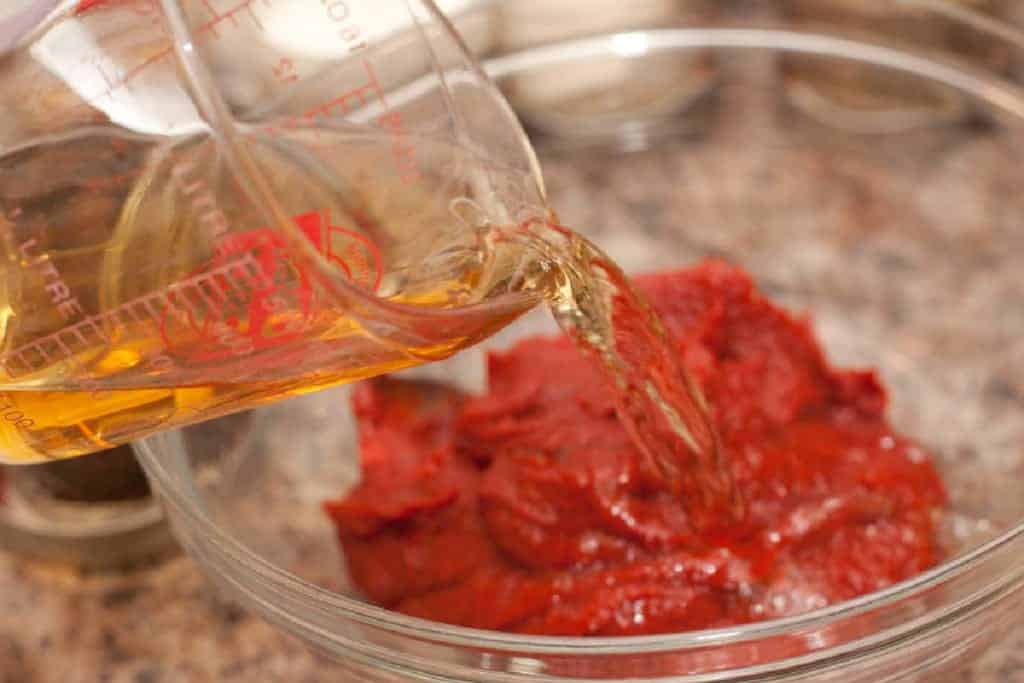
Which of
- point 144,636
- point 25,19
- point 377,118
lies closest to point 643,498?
point 377,118

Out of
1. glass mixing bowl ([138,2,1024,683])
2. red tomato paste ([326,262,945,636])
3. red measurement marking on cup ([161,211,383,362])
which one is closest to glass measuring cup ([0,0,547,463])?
red measurement marking on cup ([161,211,383,362])

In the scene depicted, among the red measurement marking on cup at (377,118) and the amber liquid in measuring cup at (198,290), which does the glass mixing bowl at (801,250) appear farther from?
the red measurement marking on cup at (377,118)

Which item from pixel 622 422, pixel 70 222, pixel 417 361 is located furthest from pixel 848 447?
pixel 70 222

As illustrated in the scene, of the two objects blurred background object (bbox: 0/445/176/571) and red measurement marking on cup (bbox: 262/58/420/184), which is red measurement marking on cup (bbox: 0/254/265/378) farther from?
blurred background object (bbox: 0/445/176/571)

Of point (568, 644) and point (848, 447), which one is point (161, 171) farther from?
point (848, 447)

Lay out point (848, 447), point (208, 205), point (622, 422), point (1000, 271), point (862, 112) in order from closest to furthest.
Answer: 1. point (208, 205)
2. point (622, 422)
3. point (848, 447)
4. point (1000, 271)
5. point (862, 112)
